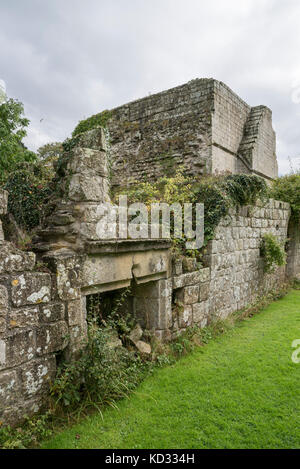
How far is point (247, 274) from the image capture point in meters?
6.68

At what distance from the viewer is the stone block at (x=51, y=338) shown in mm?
2566

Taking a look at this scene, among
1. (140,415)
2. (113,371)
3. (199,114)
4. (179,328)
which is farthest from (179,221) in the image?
(199,114)

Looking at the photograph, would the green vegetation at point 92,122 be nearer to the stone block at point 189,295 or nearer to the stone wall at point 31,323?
the stone block at point 189,295

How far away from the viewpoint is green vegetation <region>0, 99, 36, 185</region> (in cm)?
1000

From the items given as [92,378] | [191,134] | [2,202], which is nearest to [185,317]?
[92,378]

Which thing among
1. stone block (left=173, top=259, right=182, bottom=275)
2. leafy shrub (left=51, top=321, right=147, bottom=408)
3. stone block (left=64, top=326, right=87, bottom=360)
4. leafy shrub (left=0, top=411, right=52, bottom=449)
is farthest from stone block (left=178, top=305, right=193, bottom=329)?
leafy shrub (left=0, top=411, right=52, bottom=449)

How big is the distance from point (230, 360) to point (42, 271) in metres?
2.93

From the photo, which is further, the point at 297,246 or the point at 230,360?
the point at 297,246

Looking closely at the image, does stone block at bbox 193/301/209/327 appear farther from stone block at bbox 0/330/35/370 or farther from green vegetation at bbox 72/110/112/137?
green vegetation at bbox 72/110/112/137

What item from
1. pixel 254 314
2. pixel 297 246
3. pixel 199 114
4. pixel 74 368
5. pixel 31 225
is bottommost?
pixel 254 314

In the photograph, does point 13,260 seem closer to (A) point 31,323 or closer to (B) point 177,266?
(A) point 31,323

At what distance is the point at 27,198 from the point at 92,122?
8145 mm

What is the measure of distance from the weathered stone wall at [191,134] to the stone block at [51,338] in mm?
6542

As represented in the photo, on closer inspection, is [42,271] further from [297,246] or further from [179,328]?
[297,246]
